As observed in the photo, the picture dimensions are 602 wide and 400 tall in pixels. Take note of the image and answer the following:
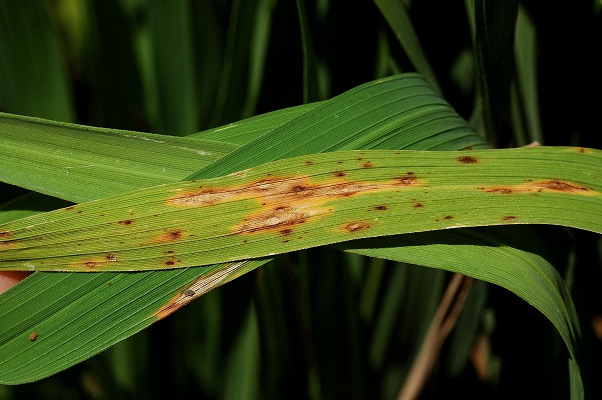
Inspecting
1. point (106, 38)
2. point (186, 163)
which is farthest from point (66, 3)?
point (186, 163)

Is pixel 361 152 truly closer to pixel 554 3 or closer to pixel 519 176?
pixel 519 176

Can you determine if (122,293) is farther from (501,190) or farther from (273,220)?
(501,190)

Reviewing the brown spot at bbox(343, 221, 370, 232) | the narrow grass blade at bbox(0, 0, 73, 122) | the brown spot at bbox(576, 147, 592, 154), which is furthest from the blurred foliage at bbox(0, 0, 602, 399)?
the brown spot at bbox(343, 221, 370, 232)

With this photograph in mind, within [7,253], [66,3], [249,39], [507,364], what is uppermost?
→ [66,3]

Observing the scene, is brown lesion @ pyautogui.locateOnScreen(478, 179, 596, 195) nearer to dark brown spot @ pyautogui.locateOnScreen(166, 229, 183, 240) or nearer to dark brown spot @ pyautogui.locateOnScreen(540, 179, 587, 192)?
dark brown spot @ pyautogui.locateOnScreen(540, 179, 587, 192)

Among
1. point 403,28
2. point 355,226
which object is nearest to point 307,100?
point 403,28

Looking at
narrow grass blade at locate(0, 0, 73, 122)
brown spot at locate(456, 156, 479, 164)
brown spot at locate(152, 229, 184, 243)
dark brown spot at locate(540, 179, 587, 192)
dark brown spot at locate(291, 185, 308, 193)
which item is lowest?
brown spot at locate(152, 229, 184, 243)
